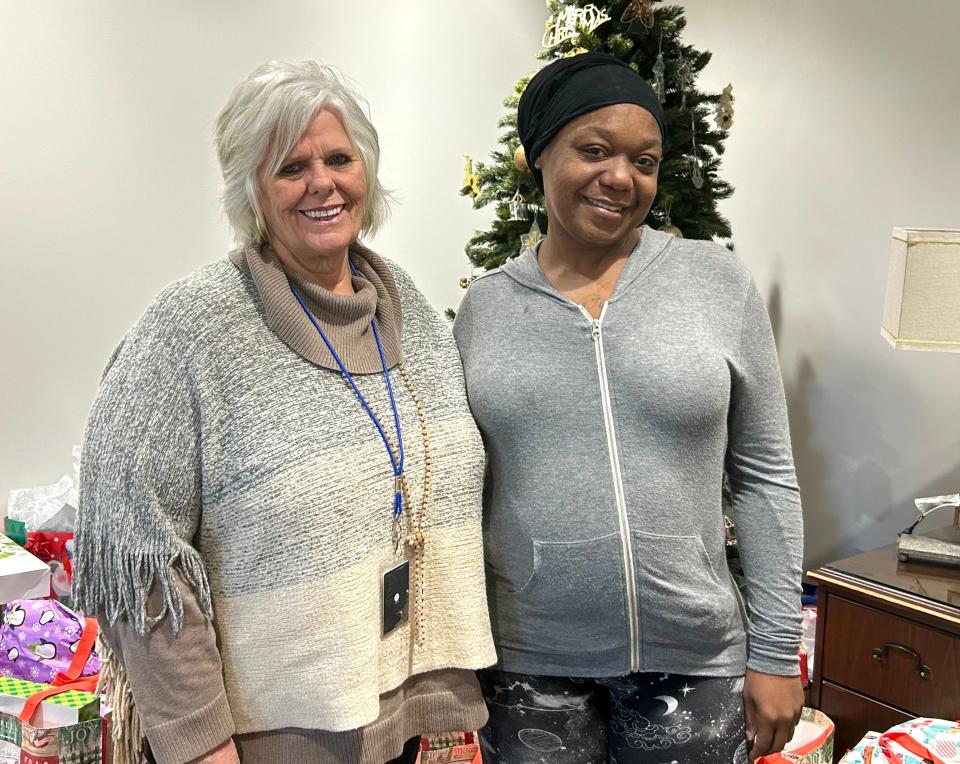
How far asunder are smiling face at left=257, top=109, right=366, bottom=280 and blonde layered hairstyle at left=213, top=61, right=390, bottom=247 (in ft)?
0.04

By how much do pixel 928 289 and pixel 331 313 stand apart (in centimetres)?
127

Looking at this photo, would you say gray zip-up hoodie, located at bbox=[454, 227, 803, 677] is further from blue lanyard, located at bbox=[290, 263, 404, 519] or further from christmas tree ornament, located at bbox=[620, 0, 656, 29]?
christmas tree ornament, located at bbox=[620, 0, 656, 29]

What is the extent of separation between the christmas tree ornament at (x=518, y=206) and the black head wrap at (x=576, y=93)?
0.85 metres

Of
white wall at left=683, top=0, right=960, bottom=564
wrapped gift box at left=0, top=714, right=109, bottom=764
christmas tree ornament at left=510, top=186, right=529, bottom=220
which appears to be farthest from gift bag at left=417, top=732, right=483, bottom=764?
christmas tree ornament at left=510, top=186, right=529, bottom=220

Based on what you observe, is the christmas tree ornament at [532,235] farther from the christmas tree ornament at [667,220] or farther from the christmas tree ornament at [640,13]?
the christmas tree ornament at [640,13]

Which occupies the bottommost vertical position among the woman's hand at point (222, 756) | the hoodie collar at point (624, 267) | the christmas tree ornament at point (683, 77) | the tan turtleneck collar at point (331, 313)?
the woman's hand at point (222, 756)

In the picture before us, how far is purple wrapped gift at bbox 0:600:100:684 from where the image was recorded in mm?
2055

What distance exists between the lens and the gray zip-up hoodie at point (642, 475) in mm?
1227

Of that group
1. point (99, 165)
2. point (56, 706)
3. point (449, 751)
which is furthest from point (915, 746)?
point (99, 165)

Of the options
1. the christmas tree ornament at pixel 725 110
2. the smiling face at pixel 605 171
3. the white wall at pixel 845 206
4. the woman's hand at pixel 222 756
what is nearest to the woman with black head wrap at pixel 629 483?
the smiling face at pixel 605 171

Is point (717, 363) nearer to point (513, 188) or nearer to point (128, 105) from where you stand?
point (513, 188)

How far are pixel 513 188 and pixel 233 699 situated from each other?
1503 mm

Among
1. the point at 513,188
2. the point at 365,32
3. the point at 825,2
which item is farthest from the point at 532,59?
the point at 513,188

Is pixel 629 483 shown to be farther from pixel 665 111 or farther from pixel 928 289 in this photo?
pixel 665 111
